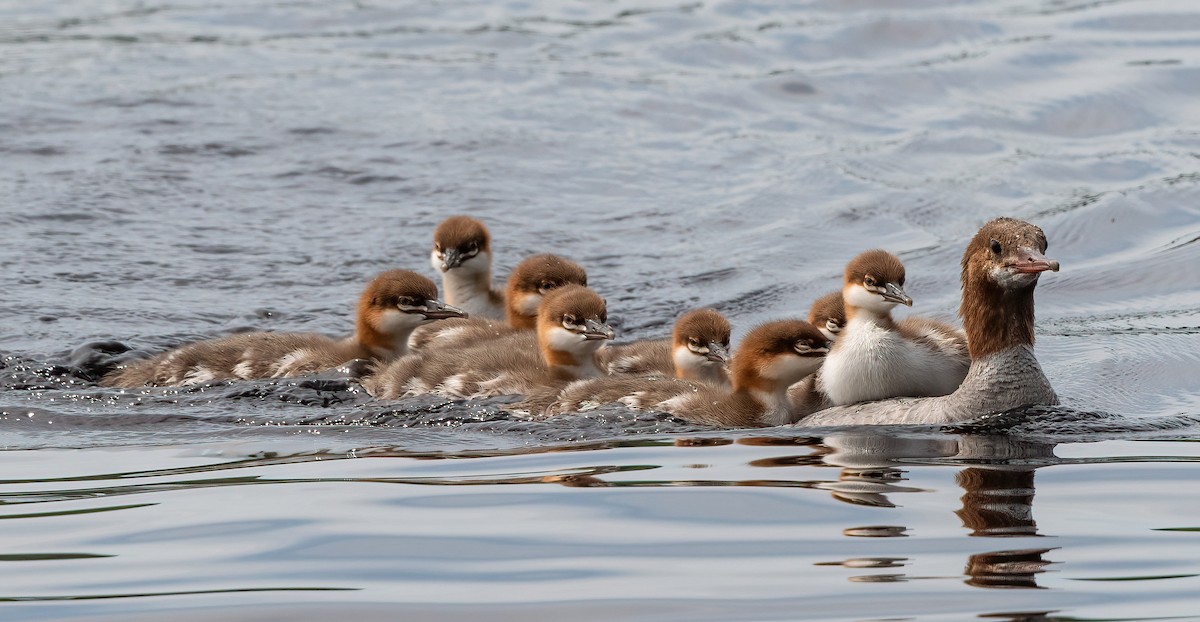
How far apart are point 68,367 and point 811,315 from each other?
4.13m

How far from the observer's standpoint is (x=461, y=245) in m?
10.4

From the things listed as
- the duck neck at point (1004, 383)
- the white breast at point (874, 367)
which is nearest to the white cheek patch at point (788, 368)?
the white breast at point (874, 367)

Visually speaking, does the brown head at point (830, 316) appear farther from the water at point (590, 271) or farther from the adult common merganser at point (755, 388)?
the water at point (590, 271)

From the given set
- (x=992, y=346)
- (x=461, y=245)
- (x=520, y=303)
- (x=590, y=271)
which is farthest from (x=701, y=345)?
(x=590, y=271)

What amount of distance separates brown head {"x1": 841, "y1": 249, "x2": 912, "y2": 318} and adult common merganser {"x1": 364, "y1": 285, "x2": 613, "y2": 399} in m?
1.26

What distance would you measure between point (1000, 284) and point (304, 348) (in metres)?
3.77

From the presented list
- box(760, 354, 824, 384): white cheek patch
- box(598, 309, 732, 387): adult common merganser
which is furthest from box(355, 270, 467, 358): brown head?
box(760, 354, 824, 384): white cheek patch

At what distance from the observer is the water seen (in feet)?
17.9

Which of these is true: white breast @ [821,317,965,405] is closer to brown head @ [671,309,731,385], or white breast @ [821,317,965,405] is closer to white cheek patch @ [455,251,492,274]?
brown head @ [671,309,731,385]

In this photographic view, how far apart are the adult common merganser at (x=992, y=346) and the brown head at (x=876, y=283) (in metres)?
0.33

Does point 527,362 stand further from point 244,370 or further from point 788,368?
point 244,370

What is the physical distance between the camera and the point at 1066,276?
459 inches

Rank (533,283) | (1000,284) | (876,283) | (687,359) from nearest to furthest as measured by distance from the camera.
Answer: (1000,284)
(876,283)
(687,359)
(533,283)

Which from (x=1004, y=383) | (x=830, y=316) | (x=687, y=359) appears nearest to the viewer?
(x=1004, y=383)
